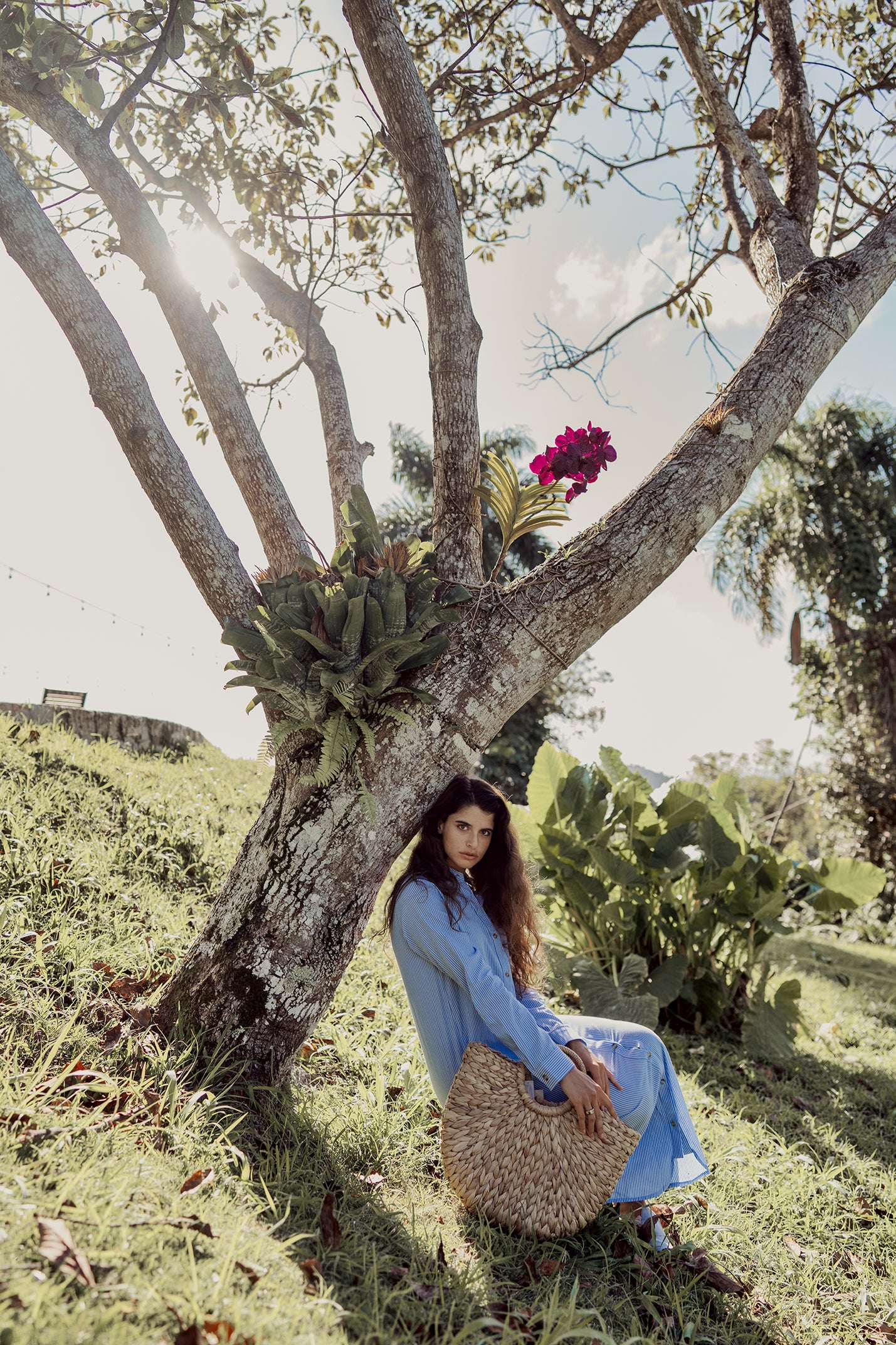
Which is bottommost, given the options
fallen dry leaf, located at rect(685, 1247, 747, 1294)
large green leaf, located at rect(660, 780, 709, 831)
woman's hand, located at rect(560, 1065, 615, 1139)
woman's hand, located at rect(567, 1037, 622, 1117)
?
fallen dry leaf, located at rect(685, 1247, 747, 1294)

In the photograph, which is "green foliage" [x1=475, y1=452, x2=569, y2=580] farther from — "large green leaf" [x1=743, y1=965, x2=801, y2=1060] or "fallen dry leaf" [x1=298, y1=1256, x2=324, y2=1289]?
"large green leaf" [x1=743, y1=965, x2=801, y2=1060]

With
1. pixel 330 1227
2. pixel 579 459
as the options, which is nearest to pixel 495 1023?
pixel 330 1227

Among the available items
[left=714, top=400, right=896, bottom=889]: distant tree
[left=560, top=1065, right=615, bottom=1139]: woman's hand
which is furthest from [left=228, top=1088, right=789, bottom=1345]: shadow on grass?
[left=714, top=400, right=896, bottom=889]: distant tree

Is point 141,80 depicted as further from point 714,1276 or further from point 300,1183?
point 714,1276

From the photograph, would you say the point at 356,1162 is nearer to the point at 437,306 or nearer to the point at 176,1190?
the point at 176,1190

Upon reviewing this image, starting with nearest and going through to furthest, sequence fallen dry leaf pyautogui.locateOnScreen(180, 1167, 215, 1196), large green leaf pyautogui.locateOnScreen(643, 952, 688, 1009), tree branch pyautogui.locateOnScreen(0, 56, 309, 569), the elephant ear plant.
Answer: fallen dry leaf pyautogui.locateOnScreen(180, 1167, 215, 1196)
tree branch pyautogui.locateOnScreen(0, 56, 309, 569)
large green leaf pyautogui.locateOnScreen(643, 952, 688, 1009)
the elephant ear plant

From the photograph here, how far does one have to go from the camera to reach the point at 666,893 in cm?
470

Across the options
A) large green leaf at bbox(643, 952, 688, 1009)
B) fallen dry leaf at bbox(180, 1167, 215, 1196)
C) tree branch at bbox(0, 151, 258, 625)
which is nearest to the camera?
fallen dry leaf at bbox(180, 1167, 215, 1196)

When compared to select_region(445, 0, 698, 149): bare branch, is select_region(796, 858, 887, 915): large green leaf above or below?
below

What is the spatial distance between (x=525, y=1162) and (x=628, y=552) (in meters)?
2.01

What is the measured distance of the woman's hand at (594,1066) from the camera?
7.84ft

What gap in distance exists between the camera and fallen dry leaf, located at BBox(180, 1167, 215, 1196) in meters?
1.88

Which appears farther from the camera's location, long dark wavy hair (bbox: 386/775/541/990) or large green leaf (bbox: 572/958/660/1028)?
large green leaf (bbox: 572/958/660/1028)

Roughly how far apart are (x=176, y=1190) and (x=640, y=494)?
103 inches
